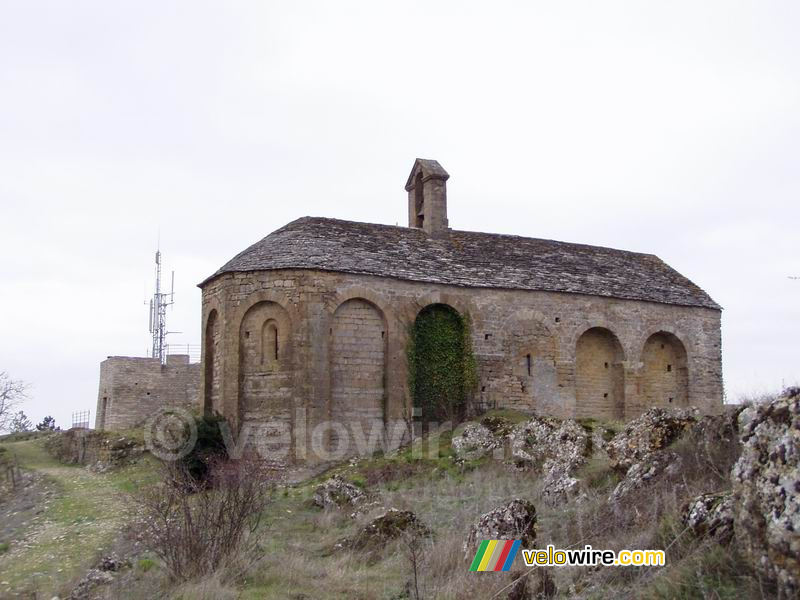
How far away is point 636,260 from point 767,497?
935 inches

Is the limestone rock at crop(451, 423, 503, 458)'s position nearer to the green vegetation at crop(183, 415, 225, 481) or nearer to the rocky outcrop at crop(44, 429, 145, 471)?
the green vegetation at crop(183, 415, 225, 481)

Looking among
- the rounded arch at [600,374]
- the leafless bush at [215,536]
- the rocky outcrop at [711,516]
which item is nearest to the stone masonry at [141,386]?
the rounded arch at [600,374]

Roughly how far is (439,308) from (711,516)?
1657 cm

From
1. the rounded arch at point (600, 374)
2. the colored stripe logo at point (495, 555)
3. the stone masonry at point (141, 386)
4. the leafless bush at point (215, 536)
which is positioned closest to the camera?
the colored stripe logo at point (495, 555)

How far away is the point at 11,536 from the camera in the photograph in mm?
17516

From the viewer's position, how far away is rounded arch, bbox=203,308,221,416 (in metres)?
22.8

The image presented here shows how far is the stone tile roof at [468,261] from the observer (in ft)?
73.0

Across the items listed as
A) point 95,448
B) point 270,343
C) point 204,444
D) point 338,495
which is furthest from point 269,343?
point 95,448

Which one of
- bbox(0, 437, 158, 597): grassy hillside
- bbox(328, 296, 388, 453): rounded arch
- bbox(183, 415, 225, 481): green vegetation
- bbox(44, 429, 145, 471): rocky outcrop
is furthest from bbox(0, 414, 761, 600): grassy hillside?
bbox(44, 429, 145, 471): rocky outcrop

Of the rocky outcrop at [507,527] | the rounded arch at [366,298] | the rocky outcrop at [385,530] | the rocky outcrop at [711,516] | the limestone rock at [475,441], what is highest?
the rounded arch at [366,298]

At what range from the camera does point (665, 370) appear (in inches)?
1052

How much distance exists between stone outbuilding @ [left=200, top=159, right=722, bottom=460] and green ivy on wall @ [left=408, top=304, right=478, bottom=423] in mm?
257

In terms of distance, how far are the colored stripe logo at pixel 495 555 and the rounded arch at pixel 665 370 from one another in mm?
18551

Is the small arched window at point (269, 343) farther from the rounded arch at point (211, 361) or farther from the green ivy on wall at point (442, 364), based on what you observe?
the green ivy on wall at point (442, 364)
